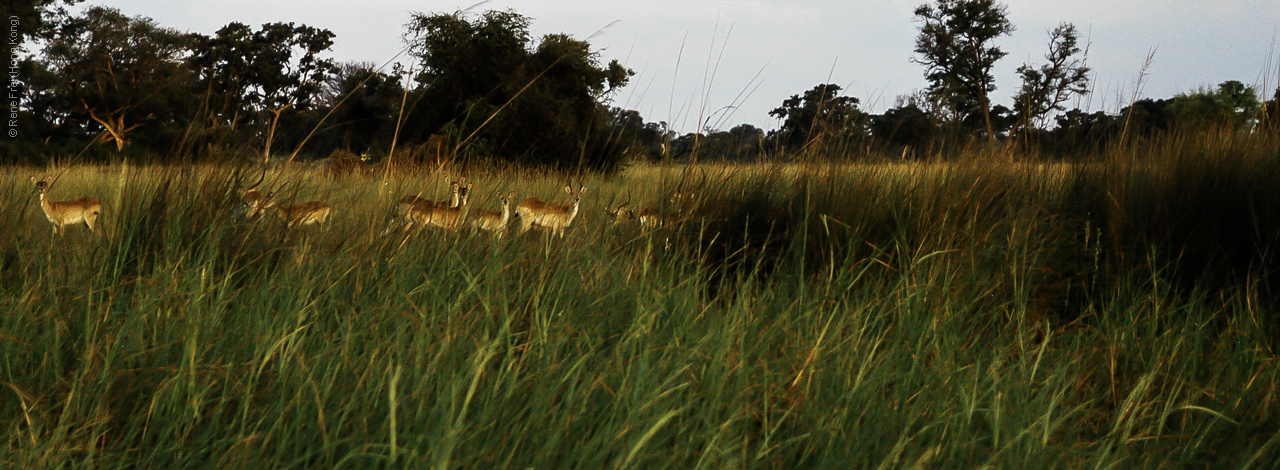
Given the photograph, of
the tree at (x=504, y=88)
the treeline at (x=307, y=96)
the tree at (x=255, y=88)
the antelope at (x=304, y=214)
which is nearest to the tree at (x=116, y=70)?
the treeline at (x=307, y=96)

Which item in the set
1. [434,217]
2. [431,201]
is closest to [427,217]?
[434,217]

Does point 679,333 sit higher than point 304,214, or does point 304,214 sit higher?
point 304,214

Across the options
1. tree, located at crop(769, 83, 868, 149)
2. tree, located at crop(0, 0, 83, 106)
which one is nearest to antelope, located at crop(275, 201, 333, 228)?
tree, located at crop(769, 83, 868, 149)

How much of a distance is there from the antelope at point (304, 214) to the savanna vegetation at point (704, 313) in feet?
0.09

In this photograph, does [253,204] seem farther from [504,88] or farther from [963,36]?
[963,36]

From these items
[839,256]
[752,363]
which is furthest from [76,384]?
[839,256]

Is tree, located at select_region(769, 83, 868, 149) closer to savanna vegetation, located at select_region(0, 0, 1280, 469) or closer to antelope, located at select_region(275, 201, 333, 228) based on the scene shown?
savanna vegetation, located at select_region(0, 0, 1280, 469)

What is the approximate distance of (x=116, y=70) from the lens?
97.8 ft

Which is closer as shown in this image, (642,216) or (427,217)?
(427,217)

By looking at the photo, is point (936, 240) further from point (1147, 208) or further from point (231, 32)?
point (231, 32)

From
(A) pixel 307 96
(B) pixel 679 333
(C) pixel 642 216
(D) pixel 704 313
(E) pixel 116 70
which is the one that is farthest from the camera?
(E) pixel 116 70

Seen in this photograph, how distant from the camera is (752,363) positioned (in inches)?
90.7

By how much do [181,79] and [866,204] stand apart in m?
33.1

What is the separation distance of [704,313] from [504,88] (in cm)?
1189
